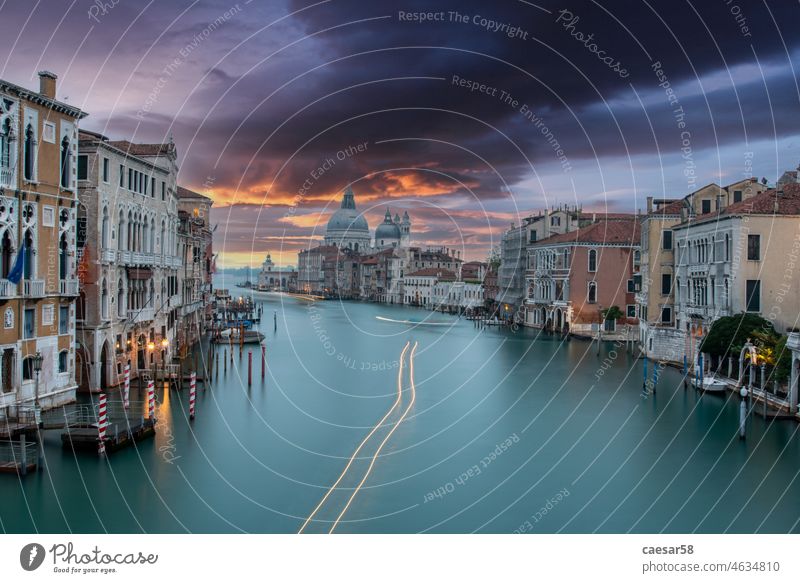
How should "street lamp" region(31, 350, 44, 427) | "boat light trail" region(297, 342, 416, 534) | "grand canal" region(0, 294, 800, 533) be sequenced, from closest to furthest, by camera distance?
1. "grand canal" region(0, 294, 800, 533)
2. "boat light trail" region(297, 342, 416, 534)
3. "street lamp" region(31, 350, 44, 427)

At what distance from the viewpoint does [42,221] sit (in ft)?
42.8

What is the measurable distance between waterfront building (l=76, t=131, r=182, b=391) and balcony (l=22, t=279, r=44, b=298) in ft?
7.44

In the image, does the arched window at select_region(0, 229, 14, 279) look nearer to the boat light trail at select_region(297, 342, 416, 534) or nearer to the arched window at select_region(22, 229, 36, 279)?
the arched window at select_region(22, 229, 36, 279)

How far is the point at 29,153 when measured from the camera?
12.6 meters

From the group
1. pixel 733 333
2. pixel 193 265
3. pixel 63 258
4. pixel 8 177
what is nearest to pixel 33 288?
pixel 63 258

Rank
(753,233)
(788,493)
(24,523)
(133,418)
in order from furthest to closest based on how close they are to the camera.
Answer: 1. (753,233)
2. (133,418)
3. (788,493)
4. (24,523)

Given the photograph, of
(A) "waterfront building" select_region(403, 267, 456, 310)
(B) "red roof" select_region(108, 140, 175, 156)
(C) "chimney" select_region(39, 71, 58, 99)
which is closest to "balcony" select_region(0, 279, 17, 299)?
(C) "chimney" select_region(39, 71, 58, 99)

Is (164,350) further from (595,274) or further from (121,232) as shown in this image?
(595,274)

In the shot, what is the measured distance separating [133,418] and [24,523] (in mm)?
4288

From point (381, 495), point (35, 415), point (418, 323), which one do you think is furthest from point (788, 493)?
point (418, 323)

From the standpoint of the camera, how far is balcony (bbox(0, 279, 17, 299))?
463 inches

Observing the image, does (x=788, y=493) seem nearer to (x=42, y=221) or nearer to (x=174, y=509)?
(x=174, y=509)

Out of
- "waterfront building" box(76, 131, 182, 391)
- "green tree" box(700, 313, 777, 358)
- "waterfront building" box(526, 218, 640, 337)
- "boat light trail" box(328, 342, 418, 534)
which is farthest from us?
"waterfront building" box(526, 218, 640, 337)

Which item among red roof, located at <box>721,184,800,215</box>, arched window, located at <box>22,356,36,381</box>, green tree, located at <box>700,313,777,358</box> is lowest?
arched window, located at <box>22,356,36,381</box>
